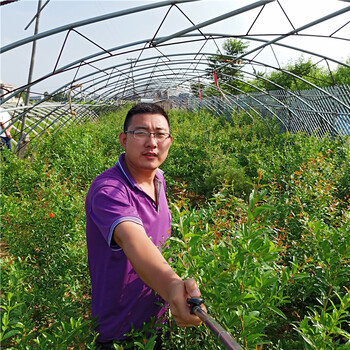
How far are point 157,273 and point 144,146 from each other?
27.0 inches

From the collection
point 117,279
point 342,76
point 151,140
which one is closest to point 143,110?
point 151,140

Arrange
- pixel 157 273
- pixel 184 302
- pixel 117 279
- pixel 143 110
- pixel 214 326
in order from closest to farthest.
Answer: pixel 214 326 < pixel 184 302 < pixel 157 273 < pixel 117 279 < pixel 143 110

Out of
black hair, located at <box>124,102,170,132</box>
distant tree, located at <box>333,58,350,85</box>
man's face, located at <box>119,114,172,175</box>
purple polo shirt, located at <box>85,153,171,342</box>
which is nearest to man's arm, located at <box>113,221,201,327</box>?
purple polo shirt, located at <box>85,153,171,342</box>

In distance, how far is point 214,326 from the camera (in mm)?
687

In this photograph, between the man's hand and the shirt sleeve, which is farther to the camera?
the shirt sleeve

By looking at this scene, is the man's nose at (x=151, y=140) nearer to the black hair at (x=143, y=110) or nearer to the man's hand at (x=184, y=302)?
the black hair at (x=143, y=110)

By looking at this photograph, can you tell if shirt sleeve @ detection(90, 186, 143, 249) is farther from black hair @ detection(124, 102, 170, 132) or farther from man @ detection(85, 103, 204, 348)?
black hair @ detection(124, 102, 170, 132)

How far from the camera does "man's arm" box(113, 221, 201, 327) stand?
2.72 ft

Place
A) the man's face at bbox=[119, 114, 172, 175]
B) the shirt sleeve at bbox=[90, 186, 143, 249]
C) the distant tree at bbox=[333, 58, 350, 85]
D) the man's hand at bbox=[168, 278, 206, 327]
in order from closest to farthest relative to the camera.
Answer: the man's hand at bbox=[168, 278, 206, 327], the shirt sleeve at bbox=[90, 186, 143, 249], the man's face at bbox=[119, 114, 172, 175], the distant tree at bbox=[333, 58, 350, 85]

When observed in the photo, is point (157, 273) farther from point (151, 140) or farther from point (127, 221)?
point (151, 140)

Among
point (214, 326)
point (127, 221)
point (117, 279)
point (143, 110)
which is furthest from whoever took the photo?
point (143, 110)

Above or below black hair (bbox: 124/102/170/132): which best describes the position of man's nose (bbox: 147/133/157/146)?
below

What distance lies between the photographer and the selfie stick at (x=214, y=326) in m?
0.64

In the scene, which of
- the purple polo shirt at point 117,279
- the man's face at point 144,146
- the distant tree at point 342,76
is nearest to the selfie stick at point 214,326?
the purple polo shirt at point 117,279
